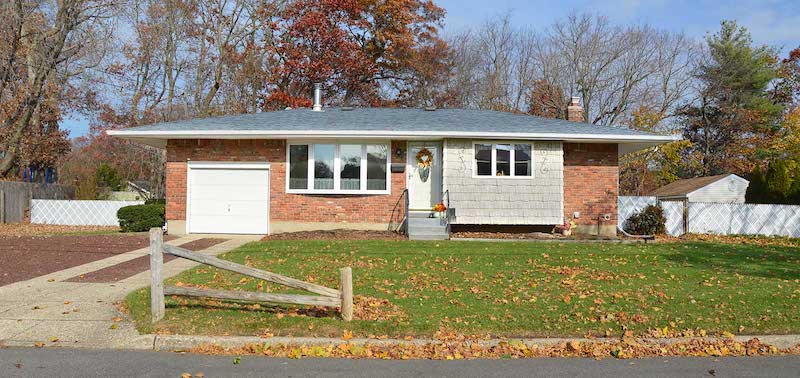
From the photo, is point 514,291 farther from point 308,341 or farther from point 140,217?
point 140,217

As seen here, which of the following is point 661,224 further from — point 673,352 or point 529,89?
point 529,89

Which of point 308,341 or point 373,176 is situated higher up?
point 373,176

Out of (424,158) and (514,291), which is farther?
(424,158)

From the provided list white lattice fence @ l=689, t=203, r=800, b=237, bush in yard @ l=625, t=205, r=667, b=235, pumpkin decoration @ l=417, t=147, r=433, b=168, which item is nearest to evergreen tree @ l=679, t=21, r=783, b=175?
white lattice fence @ l=689, t=203, r=800, b=237

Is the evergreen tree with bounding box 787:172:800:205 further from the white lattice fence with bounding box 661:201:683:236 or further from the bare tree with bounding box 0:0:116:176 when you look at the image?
the bare tree with bounding box 0:0:116:176

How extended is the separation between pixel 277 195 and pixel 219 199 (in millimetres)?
1724

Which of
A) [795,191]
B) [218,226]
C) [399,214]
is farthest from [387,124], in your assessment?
[795,191]

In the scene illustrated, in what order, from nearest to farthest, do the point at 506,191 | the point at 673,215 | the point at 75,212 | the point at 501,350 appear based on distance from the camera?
1. the point at 501,350
2. the point at 506,191
3. the point at 673,215
4. the point at 75,212

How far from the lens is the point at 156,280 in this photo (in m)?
7.16

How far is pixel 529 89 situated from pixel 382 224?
23.5m

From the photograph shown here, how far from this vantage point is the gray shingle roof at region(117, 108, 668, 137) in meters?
16.9

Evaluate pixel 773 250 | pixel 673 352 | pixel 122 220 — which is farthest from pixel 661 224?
pixel 122 220

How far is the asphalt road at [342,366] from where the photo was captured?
5672 millimetres

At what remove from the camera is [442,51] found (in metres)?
36.1
